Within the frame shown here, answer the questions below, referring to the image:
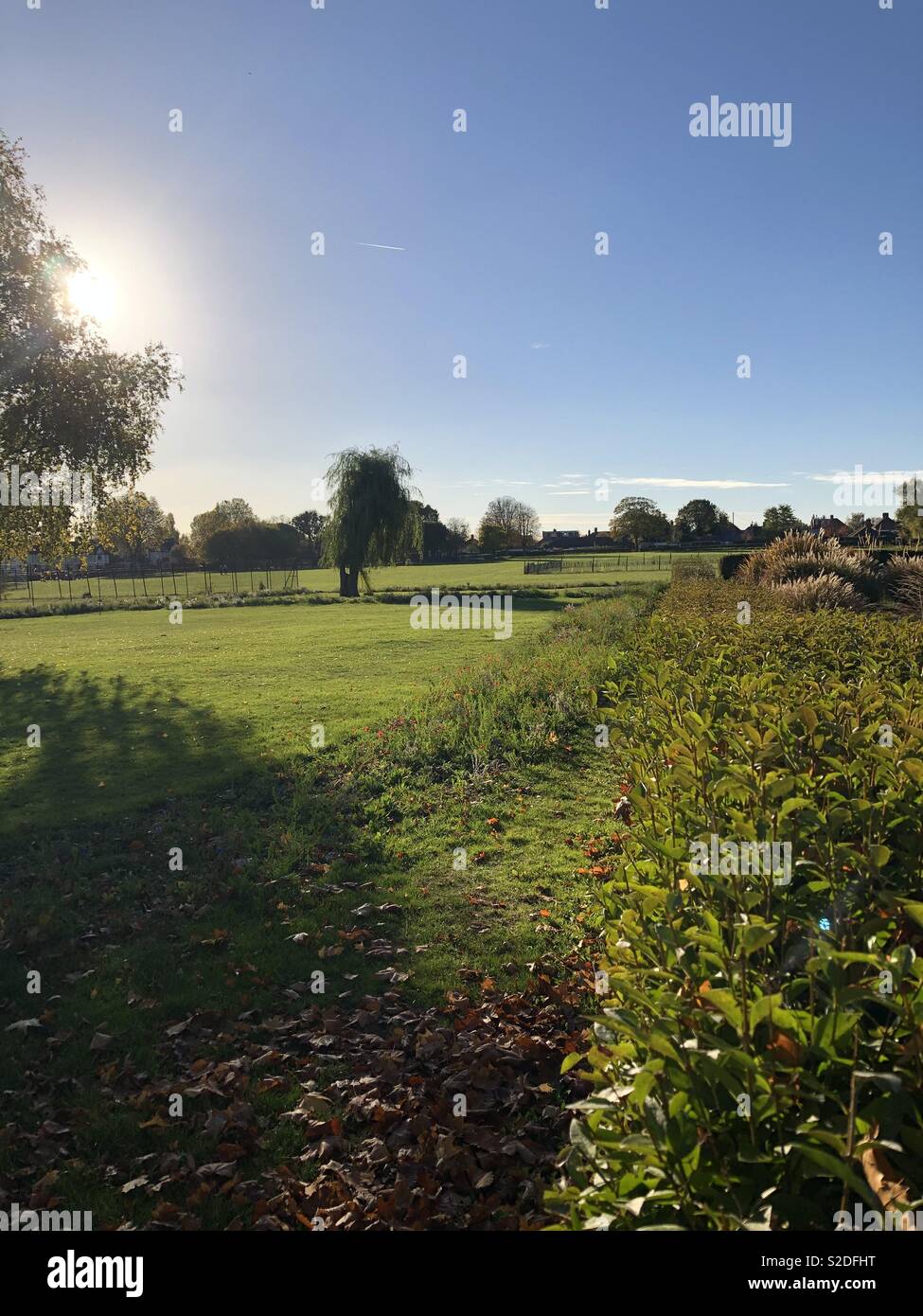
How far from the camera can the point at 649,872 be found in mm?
3107

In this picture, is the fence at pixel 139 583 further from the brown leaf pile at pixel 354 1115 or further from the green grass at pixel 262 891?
the brown leaf pile at pixel 354 1115

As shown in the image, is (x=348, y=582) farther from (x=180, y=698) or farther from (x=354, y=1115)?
(x=354, y=1115)

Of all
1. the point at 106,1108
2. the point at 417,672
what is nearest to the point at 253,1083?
the point at 106,1108

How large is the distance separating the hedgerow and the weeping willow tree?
37740mm

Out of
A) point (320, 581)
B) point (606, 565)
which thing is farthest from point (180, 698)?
point (606, 565)

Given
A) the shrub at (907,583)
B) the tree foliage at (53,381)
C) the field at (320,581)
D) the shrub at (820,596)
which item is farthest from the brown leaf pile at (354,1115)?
the field at (320,581)

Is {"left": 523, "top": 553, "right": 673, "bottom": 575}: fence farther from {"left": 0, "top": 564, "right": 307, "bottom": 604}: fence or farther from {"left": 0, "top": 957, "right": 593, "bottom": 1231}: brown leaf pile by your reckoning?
{"left": 0, "top": 957, "right": 593, "bottom": 1231}: brown leaf pile

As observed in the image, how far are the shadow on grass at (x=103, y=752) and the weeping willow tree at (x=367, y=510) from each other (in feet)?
86.1

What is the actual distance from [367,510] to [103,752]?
3062cm

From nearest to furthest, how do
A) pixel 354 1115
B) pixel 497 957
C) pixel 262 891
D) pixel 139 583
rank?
pixel 354 1115 < pixel 497 957 < pixel 262 891 < pixel 139 583

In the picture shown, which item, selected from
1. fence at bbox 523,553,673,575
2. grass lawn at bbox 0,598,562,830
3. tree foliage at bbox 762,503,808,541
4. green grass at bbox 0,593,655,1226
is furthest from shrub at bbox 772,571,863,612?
tree foliage at bbox 762,503,808,541

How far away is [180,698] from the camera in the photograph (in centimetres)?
1405
